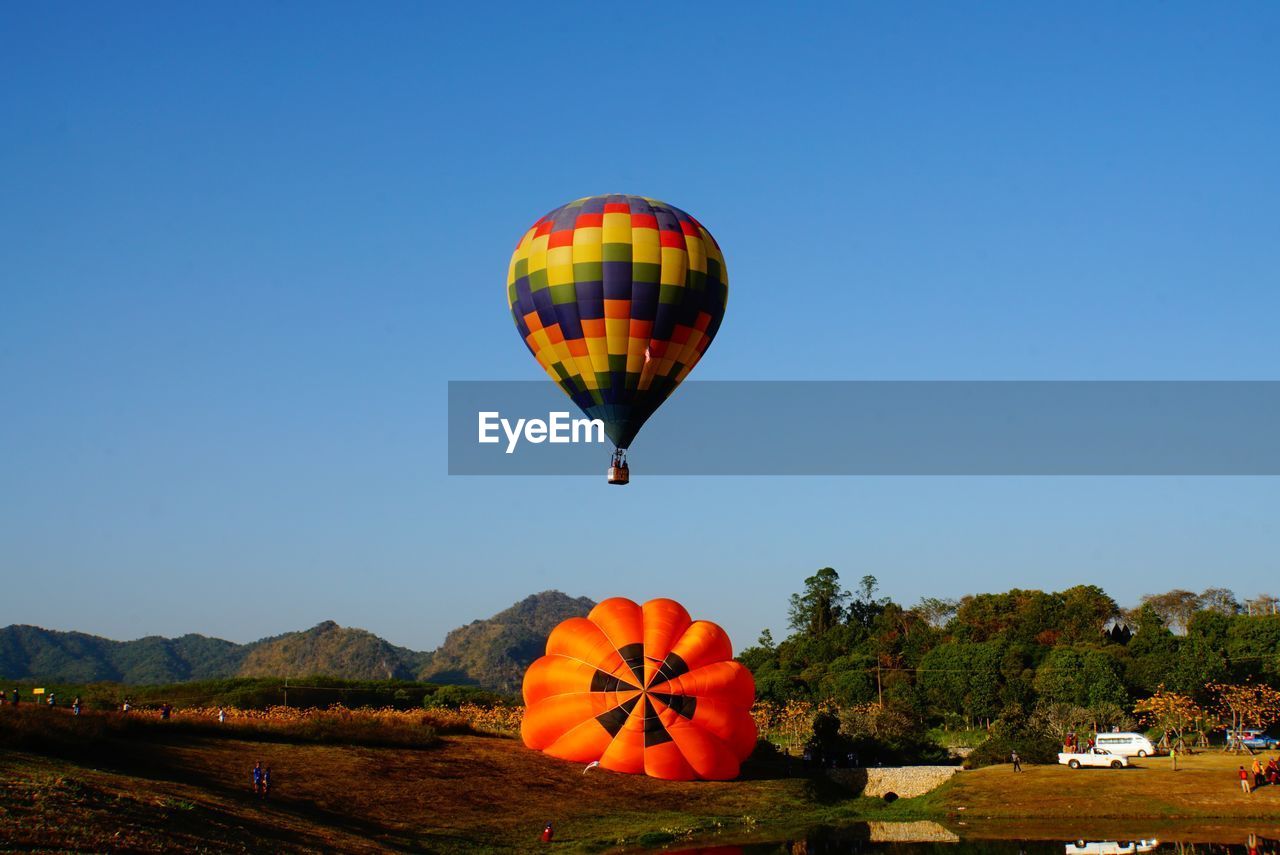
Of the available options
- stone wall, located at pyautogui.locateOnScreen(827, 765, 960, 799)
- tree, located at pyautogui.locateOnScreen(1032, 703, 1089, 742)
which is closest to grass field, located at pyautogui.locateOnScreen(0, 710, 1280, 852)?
stone wall, located at pyautogui.locateOnScreen(827, 765, 960, 799)

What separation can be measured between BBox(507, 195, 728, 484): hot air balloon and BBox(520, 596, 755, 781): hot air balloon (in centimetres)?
921

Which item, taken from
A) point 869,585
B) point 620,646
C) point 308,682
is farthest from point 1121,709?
point 869,585

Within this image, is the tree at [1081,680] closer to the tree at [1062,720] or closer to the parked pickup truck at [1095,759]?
the tree at [1062,720]

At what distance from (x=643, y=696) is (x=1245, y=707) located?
3357cm

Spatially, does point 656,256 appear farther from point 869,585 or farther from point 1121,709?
point 869,585

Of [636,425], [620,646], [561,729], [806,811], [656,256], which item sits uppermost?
[656,256]

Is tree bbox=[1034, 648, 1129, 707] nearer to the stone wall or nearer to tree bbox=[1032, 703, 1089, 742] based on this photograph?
tree bbox=[1032, 703, 1089, 742]

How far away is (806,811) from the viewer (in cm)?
4381

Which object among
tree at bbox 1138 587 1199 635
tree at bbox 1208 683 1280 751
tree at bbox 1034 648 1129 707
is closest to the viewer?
tree at bbox 1208 683 1280 751

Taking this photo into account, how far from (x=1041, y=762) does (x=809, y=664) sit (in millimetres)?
54867

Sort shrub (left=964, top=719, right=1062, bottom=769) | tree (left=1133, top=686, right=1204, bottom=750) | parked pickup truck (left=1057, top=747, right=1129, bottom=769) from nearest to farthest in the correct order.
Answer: parked pickup truck (left=1057, top=747, right=1129, bottom=769)
shrub (left=964, top=719, right=1062, bottom=769)
tree (left=1133, top=686, right=1204, bottom=750)

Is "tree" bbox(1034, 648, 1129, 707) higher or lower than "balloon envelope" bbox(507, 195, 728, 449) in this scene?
lower

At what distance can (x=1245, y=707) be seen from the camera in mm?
58812

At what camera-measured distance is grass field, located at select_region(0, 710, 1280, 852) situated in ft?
101
